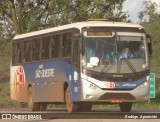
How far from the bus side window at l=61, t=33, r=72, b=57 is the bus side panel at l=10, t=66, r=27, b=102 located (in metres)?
4.73

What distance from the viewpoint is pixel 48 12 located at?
139 feet

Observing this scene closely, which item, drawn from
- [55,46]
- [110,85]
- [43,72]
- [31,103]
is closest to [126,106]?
[110,85]

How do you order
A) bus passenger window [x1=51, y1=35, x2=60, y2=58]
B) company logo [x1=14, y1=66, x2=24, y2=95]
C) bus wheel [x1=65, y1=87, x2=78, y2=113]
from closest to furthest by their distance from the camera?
bus wheel [x1=65, y1=87, x2=78, y2=113] → bus passenger window [x1=51, y1=35, x2=60, y2=58] → company logo [x1=14, y1=66, x2=24, y2=95]

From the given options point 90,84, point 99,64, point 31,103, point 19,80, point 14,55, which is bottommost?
point 31,103

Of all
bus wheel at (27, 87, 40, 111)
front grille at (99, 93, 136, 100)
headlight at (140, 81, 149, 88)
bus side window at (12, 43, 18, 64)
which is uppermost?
bus side window at (12, 43, 18, 64)

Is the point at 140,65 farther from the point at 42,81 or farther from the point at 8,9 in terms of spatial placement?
the point at 8,9

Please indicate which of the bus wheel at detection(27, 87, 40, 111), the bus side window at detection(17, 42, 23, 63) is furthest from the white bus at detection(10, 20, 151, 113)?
the bus side window at detection(17, 42, 23, 63)

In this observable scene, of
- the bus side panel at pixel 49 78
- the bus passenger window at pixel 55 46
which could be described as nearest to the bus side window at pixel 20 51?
the bus side panel at pixel 49 78

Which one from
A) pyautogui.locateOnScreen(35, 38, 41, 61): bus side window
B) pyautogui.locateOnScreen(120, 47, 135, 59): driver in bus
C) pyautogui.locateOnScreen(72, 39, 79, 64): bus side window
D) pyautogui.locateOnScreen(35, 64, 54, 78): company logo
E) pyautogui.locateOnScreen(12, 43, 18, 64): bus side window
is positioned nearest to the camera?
pyautogui.locateOnScreen(120, 47, 135, 59): driver in bus

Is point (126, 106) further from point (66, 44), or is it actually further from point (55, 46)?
point (55, 46)

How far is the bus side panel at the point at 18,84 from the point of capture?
101ft

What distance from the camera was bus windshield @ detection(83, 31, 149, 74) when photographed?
24.1 m

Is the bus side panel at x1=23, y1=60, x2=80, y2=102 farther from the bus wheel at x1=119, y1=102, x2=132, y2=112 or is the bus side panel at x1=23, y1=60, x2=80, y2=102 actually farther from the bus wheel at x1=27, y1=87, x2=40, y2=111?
the bus wheel at x1=119, y1=102, x2=132, y2=112

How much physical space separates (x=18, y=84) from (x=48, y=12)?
11.4 metres
